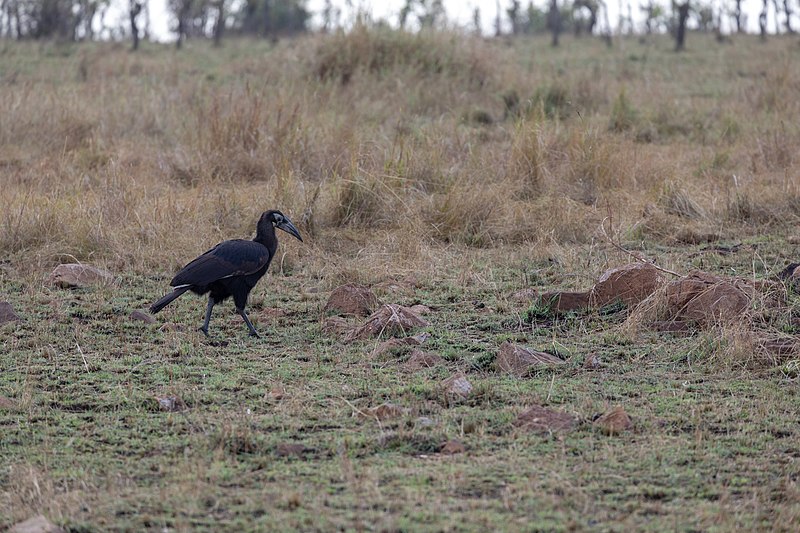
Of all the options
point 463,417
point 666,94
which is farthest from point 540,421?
point 666,94

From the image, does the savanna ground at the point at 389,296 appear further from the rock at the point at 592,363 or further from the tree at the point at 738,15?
the tree at the point at 738,15

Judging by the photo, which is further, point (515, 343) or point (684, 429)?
point (515, 343)

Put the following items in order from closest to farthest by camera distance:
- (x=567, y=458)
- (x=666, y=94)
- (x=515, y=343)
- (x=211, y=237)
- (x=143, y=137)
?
1. (x=567, y=458)
2. (x=515, y=343)
3. (x=211, y=237)
4. (x=143, y=137)
5. (x=666, y=94)

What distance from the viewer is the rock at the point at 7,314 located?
5.43 metres

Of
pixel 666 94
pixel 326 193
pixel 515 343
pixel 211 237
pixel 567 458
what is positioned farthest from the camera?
pixel 666 94

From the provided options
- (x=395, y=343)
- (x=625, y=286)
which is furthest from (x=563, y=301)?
(x=395, y=343)

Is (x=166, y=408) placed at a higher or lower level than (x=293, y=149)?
lower

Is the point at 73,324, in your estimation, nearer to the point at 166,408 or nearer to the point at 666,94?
the point at 166,408

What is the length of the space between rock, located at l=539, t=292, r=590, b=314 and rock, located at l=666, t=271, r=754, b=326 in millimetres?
472

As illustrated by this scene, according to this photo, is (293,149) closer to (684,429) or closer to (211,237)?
(211,237)

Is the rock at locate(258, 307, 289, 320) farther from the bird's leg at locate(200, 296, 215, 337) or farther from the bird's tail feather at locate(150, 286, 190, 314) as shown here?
the bird's tail feather at locate(150, 286, 190, 314)

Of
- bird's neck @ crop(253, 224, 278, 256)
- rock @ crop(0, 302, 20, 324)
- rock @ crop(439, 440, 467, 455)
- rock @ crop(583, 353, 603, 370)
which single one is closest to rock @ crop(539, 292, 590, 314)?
rock @ crop(583, 353, 603, 370)

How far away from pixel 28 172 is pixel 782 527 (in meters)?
7.28

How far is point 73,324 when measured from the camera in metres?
5.45
